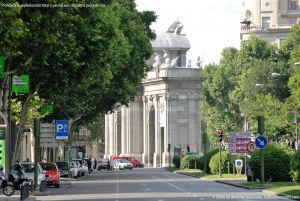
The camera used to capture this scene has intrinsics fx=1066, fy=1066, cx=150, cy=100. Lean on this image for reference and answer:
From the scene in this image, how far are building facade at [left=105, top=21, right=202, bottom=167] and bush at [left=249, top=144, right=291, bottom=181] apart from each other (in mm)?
85804

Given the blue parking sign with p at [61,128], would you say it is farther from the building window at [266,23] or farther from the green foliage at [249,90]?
the building window at [266,23]

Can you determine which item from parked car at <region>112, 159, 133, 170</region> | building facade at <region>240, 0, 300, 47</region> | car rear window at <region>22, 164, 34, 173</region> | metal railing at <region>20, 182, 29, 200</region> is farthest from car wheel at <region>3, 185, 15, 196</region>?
building facade at <region>240, 0, 300, 47</region>

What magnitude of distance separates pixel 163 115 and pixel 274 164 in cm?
9657

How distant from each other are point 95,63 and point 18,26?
19192 mm

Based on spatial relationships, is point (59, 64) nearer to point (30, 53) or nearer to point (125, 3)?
point (30, 53)

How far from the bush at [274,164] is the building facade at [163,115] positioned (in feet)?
282

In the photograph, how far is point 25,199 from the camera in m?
40.6

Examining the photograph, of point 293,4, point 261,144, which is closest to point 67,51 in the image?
point 261,144

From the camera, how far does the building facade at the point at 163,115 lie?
153500 mm

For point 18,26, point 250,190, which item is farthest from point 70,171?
point 18,26

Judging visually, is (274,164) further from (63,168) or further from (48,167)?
(63,168)

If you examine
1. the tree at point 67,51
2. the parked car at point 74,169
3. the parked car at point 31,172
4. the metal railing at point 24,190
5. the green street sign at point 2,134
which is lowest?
Answer: the metal railing at point 24,190

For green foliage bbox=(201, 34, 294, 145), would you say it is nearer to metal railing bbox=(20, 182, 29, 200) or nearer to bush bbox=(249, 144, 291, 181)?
bush bbox=(249, 144, 291, 181)

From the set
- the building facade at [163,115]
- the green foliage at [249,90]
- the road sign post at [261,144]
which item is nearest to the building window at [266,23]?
the green foliage at [249,90]
